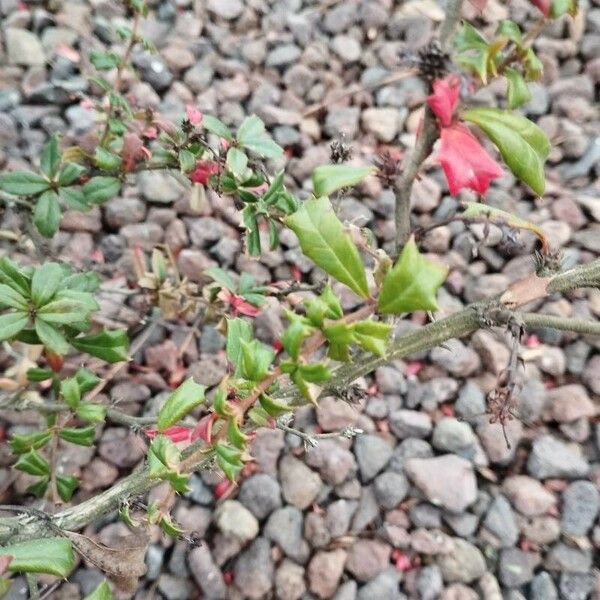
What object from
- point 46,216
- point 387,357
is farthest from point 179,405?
point 46,216

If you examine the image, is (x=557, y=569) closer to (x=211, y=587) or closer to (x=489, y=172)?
(x=211, y=587)

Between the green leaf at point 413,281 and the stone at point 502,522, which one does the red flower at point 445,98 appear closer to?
the green leaf at point 413,281

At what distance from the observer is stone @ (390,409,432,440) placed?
4.75 feet

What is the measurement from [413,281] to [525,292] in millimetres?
212

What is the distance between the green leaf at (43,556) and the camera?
0.76 meters

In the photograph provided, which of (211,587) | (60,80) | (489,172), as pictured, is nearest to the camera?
(489,172)

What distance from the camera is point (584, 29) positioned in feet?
6.44

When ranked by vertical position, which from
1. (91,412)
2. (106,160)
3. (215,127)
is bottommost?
(91,412)

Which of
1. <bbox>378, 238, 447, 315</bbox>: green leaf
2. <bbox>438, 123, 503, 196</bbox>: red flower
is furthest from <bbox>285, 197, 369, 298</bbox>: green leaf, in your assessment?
<bbox>438, 123, 503, 196</bbox>: red flower

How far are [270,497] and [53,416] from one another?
1.36 feet

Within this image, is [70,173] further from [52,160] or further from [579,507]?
[579,507]

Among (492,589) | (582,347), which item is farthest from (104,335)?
(582,347)

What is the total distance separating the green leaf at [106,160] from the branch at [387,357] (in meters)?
0.51

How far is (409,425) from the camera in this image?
4.75 ft
